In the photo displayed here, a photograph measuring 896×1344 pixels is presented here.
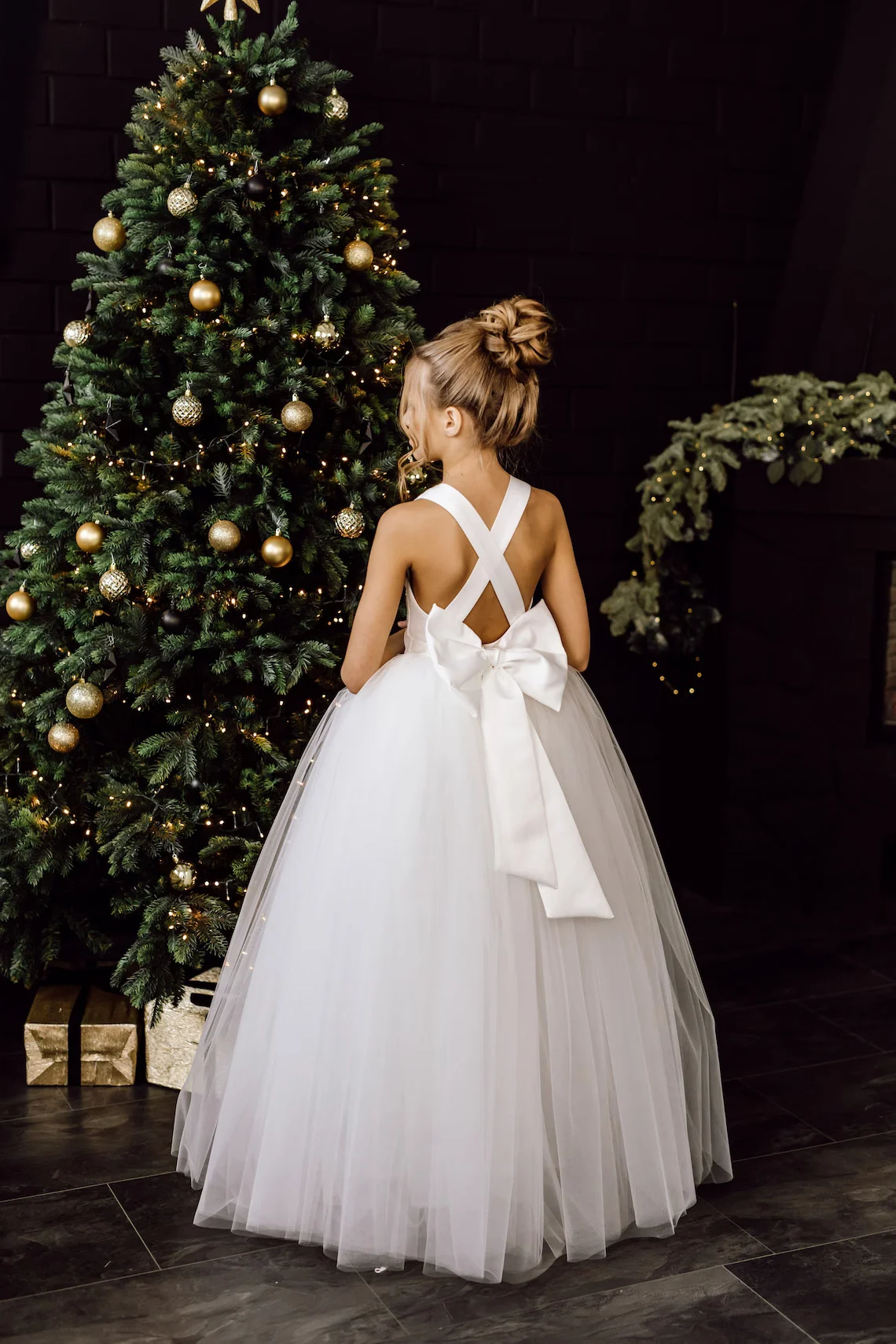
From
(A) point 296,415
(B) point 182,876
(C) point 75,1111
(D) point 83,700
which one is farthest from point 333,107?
(C) point 75,1111

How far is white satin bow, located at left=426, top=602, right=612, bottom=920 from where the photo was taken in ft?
7.89

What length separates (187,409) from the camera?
297 centimetres

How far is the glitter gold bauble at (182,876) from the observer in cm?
309

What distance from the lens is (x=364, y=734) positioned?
252 cm

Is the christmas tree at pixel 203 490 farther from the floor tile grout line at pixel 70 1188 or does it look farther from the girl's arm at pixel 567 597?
the girl's arm at pixel 567 597

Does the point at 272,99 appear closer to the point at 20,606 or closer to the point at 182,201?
the point at 182,201

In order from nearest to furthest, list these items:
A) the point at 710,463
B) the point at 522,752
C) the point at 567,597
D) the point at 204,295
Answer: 1. the point at 522,752
2. the point at 567,597
3. the point at 204,295
4. the point at 710,463

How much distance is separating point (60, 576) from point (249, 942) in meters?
0.98

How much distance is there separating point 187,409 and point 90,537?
36cm

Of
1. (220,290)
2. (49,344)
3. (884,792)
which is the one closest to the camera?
(220,290)

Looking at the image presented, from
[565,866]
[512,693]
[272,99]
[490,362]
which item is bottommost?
[565,866]

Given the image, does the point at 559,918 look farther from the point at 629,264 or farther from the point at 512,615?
the point at 629,264

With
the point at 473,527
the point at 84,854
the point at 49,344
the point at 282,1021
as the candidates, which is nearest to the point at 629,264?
the point at 49,344

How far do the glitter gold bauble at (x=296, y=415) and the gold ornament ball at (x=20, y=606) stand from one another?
728 millimetres
